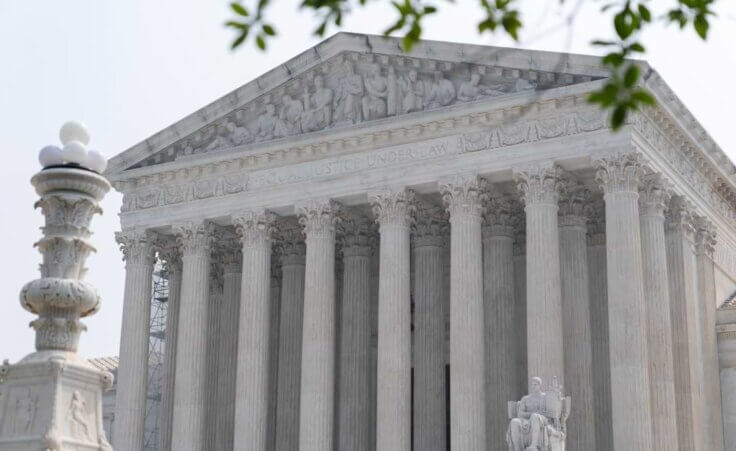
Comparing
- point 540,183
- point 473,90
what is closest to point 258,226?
point 473,90

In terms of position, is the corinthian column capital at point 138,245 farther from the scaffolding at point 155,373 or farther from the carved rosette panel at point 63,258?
the carved rosette panel at point 63,258

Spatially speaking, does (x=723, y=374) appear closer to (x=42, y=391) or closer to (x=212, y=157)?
(x=212, y=157)

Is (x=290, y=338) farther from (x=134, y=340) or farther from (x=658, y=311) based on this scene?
(x=658, y=311)

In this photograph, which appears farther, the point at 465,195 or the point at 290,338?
the point at 290,338

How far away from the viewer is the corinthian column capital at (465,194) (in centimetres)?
4131

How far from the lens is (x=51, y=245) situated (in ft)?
58.3

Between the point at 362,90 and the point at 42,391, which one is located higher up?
the point at 362,90

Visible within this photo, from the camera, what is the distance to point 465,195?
41.3 meters

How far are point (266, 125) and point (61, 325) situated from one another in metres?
29.5

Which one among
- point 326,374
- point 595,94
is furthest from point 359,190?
point 595,94

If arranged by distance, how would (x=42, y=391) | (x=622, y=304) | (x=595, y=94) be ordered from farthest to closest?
(x=622, y=304) < (x=42, y=391) < (x=595, y=94)

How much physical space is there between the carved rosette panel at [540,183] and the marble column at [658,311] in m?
2.85

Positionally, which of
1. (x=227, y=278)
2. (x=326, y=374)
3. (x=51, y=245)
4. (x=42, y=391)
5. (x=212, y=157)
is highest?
(x=212, y=157)

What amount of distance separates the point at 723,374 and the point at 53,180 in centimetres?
3217
